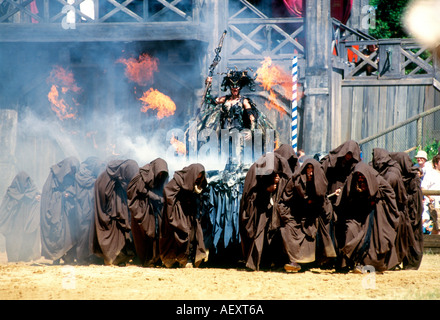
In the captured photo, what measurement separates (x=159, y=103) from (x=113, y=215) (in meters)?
5.47

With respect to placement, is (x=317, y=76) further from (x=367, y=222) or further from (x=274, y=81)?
(x=367, y=222)

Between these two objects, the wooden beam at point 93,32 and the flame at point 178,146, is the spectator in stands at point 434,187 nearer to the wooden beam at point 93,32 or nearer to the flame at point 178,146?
the flame at point 178,146

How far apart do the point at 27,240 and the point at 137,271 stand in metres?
2.82

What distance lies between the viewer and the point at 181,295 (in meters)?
8.98

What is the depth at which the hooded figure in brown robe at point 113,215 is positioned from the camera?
11.7m

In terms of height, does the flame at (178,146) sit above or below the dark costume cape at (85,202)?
above

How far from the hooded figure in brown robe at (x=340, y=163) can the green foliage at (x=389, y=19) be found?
46.7 ft

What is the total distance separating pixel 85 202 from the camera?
12219 millimetres

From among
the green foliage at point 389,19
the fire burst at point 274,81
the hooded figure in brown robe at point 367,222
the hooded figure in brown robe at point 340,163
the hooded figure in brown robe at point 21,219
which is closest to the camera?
the hooded figure in brown robe at point 367,222

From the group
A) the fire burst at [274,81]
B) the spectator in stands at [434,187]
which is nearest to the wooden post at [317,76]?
the fire burst at [274,81]

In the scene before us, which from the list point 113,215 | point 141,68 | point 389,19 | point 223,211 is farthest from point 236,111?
point 389,19

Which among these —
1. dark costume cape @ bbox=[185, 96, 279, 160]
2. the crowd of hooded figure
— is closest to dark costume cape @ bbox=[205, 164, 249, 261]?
the crowd of hooded figure

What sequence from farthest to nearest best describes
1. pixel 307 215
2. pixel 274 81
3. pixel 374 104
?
pixel 374 104 < pixel 274 81 < pixel 307 215
